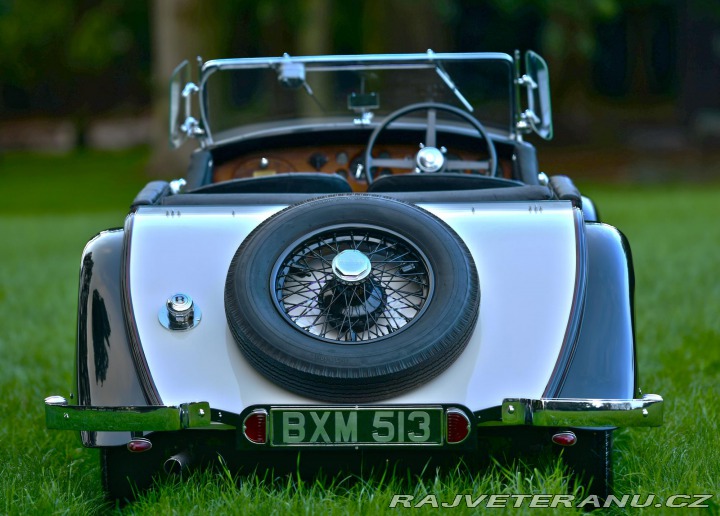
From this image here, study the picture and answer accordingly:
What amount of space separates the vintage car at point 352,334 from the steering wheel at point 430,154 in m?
1.09

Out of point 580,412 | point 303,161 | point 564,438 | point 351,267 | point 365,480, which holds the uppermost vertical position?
point 303,161

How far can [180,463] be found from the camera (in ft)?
11.1

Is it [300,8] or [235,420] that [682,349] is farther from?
[300,8]

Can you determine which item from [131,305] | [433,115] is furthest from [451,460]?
[433,115]

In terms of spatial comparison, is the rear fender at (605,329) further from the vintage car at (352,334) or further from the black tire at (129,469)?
the black tire at (129,469)

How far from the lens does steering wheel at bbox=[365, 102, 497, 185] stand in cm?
514

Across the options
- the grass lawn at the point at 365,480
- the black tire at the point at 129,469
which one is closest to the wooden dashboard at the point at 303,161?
the grass lawn at the point at 365,480

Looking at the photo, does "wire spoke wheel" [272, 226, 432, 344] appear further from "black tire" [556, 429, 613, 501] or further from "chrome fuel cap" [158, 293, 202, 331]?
"black tire" [556, 429, 613, 501]

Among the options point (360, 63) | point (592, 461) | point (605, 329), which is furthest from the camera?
point (360, 63)

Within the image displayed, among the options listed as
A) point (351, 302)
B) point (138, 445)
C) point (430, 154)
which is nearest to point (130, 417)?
point (138, 445)

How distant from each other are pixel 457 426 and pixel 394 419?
195 millimetres

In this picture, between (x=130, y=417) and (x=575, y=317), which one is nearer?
(x=130, y=417)

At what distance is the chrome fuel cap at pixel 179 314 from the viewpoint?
3.47m

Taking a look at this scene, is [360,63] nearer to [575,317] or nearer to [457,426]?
[575,317]
